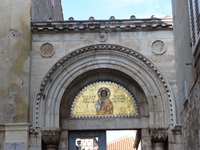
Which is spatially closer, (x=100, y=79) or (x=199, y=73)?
(x=199, y=73)

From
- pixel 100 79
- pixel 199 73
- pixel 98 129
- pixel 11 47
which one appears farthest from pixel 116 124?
pixel 199 73

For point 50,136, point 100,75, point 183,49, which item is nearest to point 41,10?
point 100,75

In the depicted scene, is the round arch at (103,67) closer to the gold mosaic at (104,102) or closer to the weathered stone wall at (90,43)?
the weathered stone wall at (90,43)

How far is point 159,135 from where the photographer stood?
15.5 metres

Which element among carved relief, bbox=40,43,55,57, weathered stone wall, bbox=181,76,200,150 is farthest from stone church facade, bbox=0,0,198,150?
weathered stone wall, bbox=181,76,200,150

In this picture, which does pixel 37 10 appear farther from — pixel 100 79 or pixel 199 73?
pixel 199 73

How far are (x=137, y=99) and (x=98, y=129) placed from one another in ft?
5.75

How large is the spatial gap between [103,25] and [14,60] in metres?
3.26

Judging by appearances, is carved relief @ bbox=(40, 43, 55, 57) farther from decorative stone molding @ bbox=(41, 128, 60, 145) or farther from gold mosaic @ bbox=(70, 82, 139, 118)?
decorative stone molding @ bbox=(41, 128, 60, 145)

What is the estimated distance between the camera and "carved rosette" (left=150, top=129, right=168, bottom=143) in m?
15.5

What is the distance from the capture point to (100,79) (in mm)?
16922

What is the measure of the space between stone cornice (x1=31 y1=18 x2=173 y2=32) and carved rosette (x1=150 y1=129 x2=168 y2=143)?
3.52 meters

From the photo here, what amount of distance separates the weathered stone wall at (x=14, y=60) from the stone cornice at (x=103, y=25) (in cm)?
60

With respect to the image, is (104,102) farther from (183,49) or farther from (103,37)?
(183,49)
